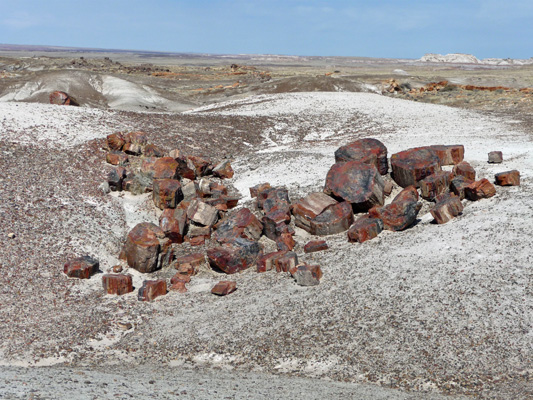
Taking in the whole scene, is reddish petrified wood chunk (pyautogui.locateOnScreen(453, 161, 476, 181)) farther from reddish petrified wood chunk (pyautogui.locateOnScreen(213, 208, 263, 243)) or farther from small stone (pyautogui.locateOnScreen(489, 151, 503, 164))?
reddish petrified wood chunk (pyautogui.locateOnScreen(213, 208, 263, 243))

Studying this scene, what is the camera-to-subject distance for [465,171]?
1218 cm

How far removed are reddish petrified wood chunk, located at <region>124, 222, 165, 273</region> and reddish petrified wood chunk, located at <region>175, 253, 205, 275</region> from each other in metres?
0.52

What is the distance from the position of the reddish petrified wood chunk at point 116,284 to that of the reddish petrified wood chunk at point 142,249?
105cm

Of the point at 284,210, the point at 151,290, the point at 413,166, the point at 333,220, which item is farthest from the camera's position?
the point at 413,166

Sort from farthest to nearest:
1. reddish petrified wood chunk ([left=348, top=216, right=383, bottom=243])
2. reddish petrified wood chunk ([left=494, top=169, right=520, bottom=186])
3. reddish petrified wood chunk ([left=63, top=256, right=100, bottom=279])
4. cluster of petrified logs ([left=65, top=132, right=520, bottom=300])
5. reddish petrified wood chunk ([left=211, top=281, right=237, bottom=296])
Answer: reddish petrified wood chunk ([left=494, top=169, right=520, bottom=186])
reddish petrified wood chunk ([left=348, top=216, right=383, bottom=243])
cluster of petrified logs ([left=65, top=132, right=520, bottom=300])
reddish petrified wood chunk ([left=63, top=256, right=100, bottom=279])
reddish petrified wood chunk ([left=211, top=281, right=237, bottom=296])

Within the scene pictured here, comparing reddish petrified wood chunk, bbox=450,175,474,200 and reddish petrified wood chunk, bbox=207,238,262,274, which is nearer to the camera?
reddish petrified wood chunk, bbox=207,238,262,274

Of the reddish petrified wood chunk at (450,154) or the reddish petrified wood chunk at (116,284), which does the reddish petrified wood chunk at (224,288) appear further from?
the reddish petrified wood chunk at (450,154)

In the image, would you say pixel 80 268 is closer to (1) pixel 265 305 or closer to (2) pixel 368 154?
(1) pixel 265 305

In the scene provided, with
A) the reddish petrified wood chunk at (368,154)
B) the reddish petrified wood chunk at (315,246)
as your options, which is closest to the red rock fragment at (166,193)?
the reddish petrified wood chunk at (315,246)

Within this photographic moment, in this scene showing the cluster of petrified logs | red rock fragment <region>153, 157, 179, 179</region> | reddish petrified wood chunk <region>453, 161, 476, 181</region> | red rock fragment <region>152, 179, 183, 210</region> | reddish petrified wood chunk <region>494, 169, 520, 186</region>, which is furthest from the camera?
red rock fragment <region>153, 157, 179, 179</region>

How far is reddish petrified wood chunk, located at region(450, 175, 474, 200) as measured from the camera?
37.5ft

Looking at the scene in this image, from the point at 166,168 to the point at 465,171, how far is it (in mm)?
7677

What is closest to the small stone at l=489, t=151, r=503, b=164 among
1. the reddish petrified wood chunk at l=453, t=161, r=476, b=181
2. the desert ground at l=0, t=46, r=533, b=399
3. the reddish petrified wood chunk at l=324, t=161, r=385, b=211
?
the desert ground at l=0, t=46, r=533, b=399

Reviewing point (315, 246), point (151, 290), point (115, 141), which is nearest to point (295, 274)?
point (315, 246)
